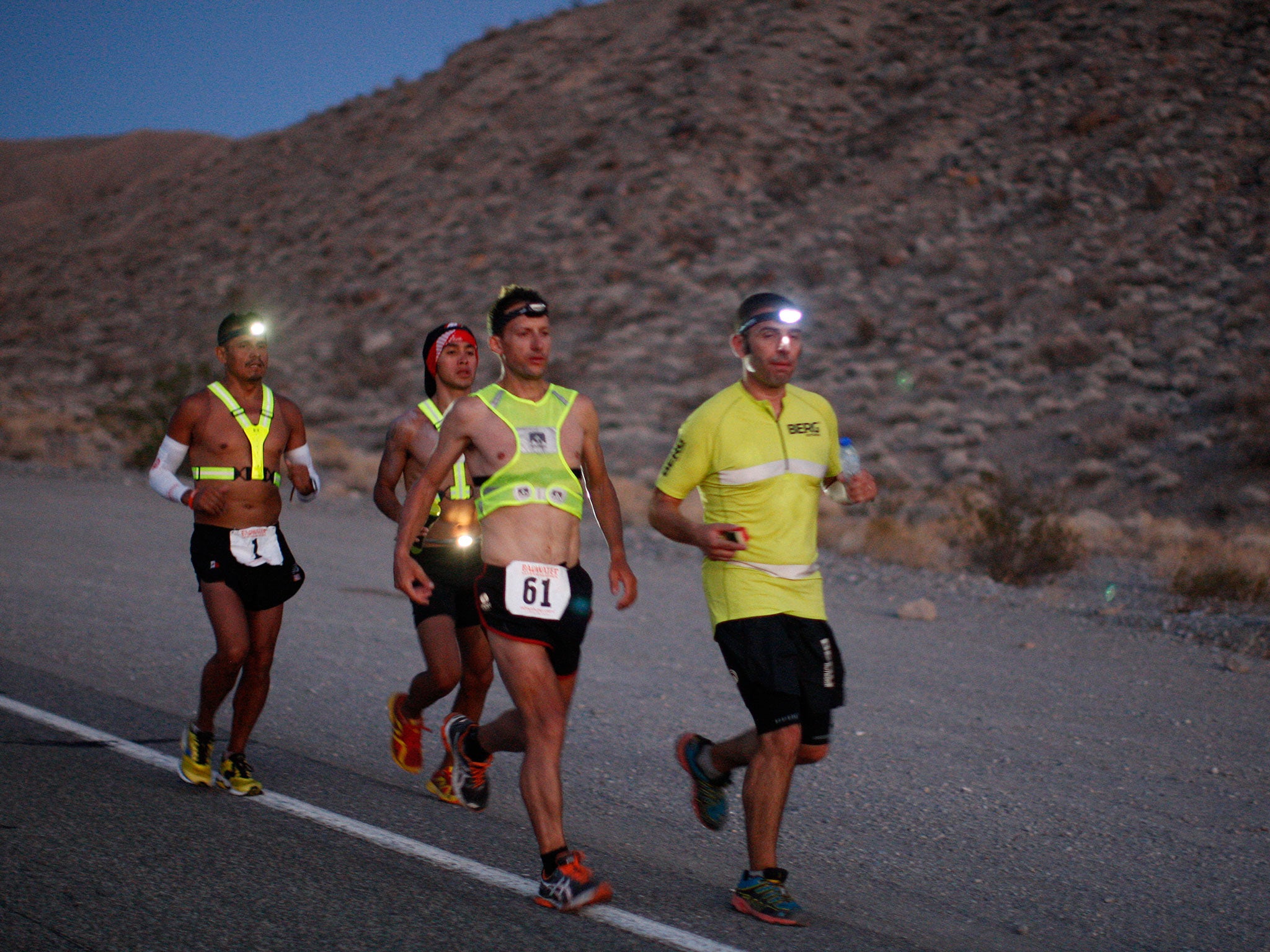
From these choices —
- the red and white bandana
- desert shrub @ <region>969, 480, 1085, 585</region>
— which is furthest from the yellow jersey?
desert shrub @ <region>969, 480, 1085, 585</region>

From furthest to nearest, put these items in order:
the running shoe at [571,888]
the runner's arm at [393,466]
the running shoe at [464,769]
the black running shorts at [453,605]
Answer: the runner's arm at [393,466] → the black running shorts at [453,605] → the running shoe at [464,769] → the running shoe at [571,888]

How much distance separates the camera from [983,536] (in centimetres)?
1396

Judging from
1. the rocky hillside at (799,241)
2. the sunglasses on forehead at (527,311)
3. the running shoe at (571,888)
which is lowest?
Result: the running shoe at (571,888)

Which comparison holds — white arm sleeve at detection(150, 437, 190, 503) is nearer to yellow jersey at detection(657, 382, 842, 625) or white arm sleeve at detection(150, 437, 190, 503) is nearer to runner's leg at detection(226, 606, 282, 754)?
runner's leg at detection(226, 606, 282, 754)

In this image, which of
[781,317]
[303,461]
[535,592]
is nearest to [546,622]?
[535,592]

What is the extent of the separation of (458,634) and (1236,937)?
3.45m

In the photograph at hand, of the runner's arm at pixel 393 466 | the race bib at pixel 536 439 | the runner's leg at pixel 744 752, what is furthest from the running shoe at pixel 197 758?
the runner's leg at pixel 744 752

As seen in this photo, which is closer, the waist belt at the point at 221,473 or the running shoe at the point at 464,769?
the running shoe at the point at 464,769

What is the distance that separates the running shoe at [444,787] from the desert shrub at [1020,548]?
30.4 feet

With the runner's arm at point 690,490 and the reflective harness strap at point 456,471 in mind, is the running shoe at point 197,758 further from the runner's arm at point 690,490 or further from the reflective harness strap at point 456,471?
the runner's arm at point 690,490

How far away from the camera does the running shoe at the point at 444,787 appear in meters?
5.28

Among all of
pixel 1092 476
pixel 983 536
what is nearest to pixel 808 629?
pixel 983 536

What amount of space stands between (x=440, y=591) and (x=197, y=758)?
1333 mm

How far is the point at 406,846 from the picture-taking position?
4.61 m
